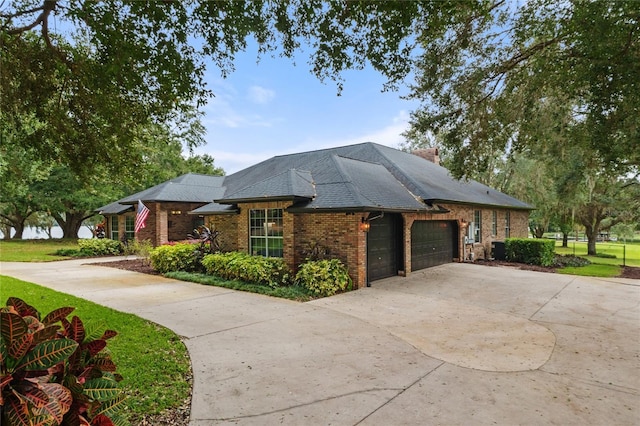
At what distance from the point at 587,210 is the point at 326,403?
2942 centimetres

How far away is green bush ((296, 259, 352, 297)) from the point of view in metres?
9.44

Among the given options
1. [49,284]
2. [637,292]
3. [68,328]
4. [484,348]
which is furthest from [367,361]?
[49,284]

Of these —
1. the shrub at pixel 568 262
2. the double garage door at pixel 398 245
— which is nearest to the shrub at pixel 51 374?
the double garage door at pixel 398 245

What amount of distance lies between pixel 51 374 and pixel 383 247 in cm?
1045

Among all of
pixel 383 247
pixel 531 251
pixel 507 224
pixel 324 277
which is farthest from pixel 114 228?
pixel 507 224

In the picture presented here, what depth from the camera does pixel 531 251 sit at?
16.3m

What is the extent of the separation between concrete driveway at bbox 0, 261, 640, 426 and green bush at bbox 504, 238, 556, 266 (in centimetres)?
570

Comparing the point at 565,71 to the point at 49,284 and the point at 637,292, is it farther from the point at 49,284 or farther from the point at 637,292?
the point at 49,284

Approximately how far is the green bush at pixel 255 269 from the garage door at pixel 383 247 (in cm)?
267

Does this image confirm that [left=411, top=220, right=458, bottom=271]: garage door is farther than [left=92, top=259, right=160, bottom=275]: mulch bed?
No

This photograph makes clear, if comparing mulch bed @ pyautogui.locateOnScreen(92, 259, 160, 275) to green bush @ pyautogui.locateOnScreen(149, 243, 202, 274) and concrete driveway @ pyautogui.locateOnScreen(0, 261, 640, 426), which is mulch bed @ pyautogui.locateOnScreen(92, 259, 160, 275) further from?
concrete driveway @ pyautogui.locateOnScreen(0, 261, 640, 426)

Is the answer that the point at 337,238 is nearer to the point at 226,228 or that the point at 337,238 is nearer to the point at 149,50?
the point at 226,228

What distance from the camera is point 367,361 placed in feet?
16.4

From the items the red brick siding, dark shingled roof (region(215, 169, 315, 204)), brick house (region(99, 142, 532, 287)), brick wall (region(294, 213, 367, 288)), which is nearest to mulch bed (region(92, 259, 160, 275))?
brick house (region(99, 142, 532, 287))
